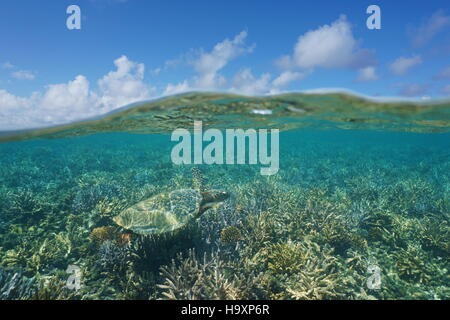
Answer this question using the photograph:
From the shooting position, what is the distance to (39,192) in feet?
44.8

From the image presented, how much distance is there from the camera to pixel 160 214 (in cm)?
774

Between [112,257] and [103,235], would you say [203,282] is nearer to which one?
[112,257]

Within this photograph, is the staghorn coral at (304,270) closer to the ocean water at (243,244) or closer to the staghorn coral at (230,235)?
the ocean water at (243,244)

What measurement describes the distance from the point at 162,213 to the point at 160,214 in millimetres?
Answer: 67

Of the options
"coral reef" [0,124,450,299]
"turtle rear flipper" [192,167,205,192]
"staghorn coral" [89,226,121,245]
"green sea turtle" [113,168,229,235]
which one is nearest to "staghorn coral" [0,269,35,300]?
"coral reef" [0,124,450,299]

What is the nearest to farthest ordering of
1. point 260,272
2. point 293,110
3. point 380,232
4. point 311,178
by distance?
point 260,272 < point 380,232 < point 293,110 < point 311,178

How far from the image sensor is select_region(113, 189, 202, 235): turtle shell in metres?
7.40

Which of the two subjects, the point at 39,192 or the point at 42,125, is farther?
the point at 42,125

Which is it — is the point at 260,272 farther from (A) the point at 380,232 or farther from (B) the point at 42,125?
(B) the point at 42,125
